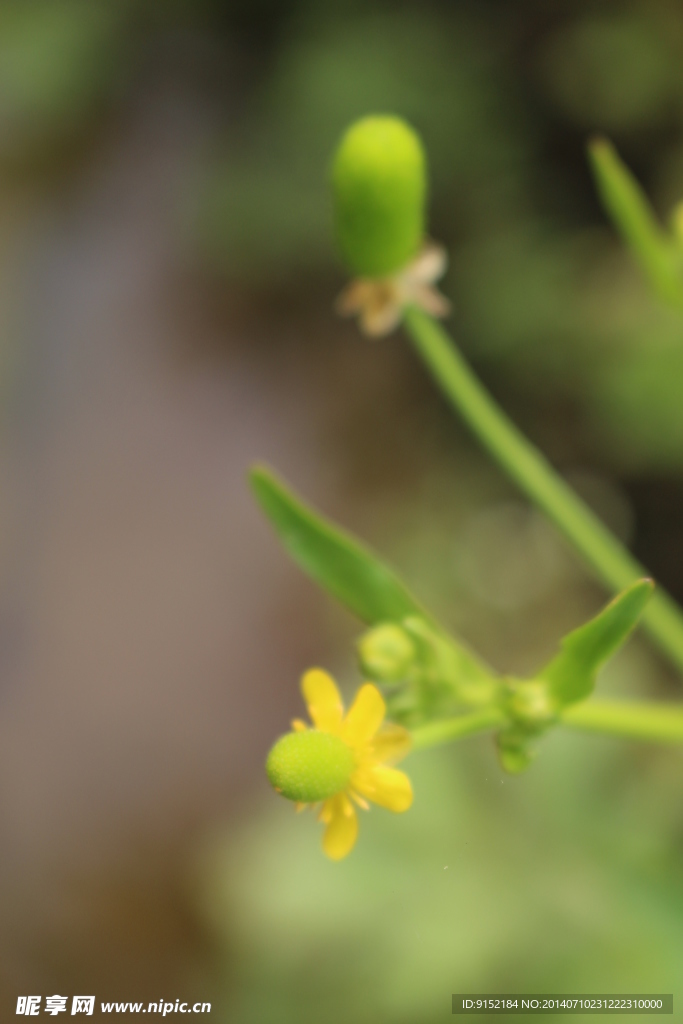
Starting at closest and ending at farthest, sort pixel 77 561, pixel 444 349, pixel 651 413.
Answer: pixel 444 349, pixel 651 413, pixel 77 561

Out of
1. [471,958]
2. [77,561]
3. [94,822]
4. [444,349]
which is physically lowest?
[471,958]

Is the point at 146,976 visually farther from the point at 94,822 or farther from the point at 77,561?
the point at 77,561

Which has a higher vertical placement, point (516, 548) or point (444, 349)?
point (516, 548)

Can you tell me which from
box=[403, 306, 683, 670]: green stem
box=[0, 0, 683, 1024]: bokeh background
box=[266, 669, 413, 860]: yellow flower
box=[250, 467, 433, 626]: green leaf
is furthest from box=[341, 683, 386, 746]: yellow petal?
box=[0, 0, 683, 1024]: bokeh background

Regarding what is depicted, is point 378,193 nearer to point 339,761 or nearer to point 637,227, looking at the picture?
point 637,227

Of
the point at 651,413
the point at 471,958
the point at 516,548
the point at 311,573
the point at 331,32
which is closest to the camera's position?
the point at 311,573

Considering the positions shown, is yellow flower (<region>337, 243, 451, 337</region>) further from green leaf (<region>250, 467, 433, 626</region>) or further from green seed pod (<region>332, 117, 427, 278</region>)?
green leaf (<region>250, 467, 433, 626</region>)

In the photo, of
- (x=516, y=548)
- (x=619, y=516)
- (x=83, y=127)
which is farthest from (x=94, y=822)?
(x=83, y=127)
